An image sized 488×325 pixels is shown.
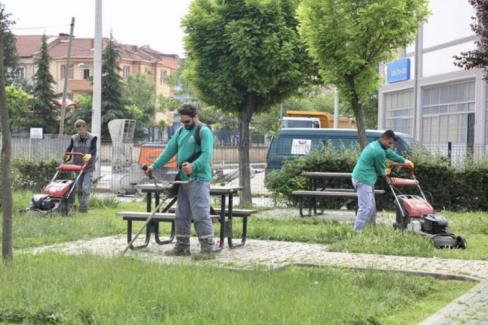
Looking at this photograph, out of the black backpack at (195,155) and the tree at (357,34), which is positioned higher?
the tree at (357,34)

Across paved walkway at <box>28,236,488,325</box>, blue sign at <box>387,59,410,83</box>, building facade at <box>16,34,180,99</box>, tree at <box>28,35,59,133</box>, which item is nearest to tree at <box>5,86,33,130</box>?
tree at <box>28,35,59,133</box>

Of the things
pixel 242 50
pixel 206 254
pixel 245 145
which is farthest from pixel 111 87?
pixel 206 254

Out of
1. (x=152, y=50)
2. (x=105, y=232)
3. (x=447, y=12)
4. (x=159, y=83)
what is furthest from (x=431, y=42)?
(x=152, y=50)

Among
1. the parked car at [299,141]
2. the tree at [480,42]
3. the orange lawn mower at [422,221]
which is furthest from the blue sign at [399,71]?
the orange lawn mower at [422,221]

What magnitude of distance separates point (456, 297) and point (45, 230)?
6672 mm

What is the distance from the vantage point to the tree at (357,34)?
45.7 ft

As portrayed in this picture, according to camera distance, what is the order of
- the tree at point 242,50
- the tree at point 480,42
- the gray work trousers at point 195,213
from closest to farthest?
1. the gray work trousers at point 195,213
2. the tree at point 480,42
3. the tree at point 242,50

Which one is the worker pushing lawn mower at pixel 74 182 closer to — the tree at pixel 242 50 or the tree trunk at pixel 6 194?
the tree at pixel 242 50

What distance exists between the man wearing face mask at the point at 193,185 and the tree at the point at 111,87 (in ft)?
167

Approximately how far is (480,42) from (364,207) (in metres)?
3.28

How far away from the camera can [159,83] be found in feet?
337

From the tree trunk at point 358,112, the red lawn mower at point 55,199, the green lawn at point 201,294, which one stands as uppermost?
the tree trunk at point 358,112

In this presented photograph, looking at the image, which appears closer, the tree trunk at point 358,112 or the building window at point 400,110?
the tree trunk at point 358,112

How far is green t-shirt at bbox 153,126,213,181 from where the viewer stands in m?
9.61
